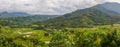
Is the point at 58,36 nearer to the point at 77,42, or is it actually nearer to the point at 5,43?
the point at 77,42

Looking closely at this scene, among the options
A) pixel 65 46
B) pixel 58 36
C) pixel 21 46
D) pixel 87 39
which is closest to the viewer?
pixel 65 46

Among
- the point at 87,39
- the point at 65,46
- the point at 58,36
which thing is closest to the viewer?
Answer: the point at 65,46

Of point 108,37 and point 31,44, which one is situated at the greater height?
point 108,37

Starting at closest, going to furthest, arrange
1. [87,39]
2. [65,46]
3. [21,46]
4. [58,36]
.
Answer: [65,46], [87,39], [58,36], [21,46]

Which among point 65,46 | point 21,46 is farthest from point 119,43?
point 21,46

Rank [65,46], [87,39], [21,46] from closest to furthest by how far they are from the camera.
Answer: [65,46] < [87,39] < [21,46]

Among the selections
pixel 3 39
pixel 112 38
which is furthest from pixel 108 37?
pixel 3 39

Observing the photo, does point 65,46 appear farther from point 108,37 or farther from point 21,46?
point 21,46

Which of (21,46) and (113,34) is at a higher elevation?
Answer: (113,34)

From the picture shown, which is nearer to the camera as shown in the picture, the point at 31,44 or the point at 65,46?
the point at 65,46
